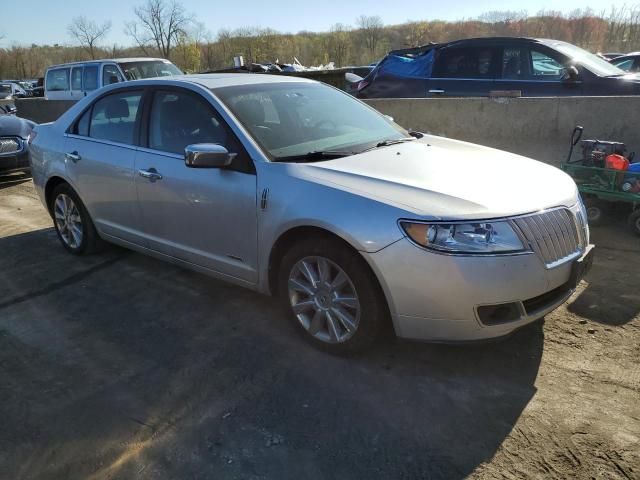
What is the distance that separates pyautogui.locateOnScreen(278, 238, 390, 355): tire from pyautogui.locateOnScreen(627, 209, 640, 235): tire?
334cm

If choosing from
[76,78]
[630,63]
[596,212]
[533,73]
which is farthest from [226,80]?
[76,78]

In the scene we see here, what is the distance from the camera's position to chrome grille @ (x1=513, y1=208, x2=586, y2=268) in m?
2.70

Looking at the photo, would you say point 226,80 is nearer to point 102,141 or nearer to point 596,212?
point 102,141

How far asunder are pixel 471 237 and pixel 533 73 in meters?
5.60

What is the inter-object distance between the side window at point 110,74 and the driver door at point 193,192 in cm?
863

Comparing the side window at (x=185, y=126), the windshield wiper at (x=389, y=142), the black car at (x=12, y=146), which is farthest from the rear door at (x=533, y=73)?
the black car at (x=12, y=146)

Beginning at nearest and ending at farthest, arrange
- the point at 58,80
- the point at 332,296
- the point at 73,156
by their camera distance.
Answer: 1. the point at 332,296
2. the point at 73,156
3. the point at 58,80

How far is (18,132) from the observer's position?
8.64 m

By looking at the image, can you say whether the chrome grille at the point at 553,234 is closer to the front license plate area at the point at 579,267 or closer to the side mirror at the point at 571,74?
the front license plate area at the point at 579,267

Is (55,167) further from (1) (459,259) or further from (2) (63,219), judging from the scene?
(1) (459,259)

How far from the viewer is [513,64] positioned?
24.5 ft

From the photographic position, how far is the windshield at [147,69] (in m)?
11.7

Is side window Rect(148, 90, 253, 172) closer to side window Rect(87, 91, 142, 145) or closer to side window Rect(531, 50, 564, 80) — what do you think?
side window Rect(87, 91, 142, 145)

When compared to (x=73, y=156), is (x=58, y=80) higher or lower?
higher
